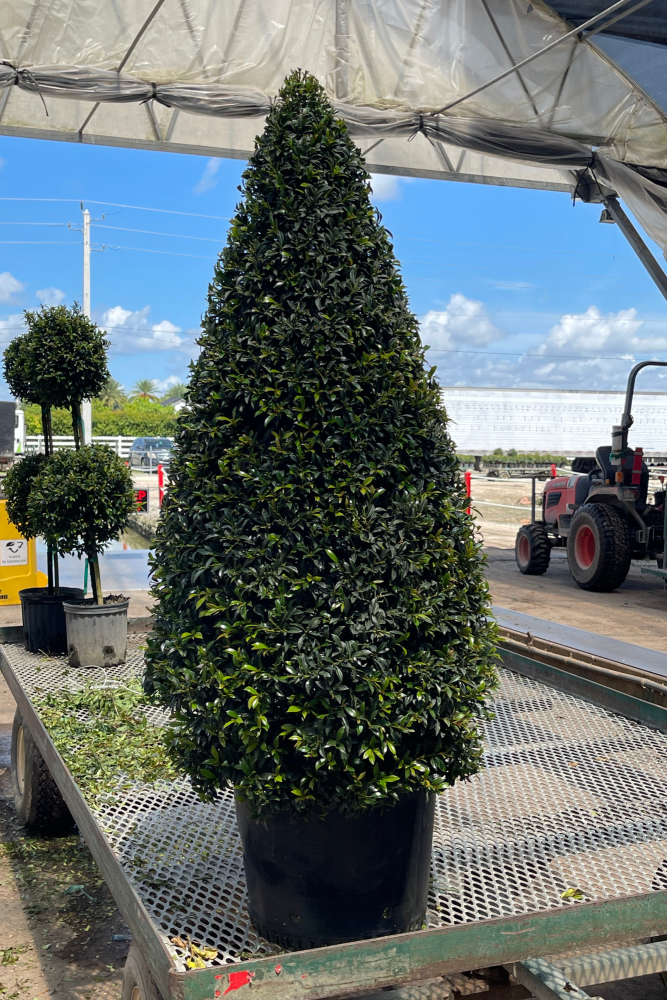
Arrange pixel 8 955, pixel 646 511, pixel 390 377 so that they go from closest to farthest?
pixel 390 377, pixel 8 955, pixel 646 511

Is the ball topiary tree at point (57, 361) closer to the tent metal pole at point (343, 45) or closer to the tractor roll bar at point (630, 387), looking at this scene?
the tent metal pole at point (343, 45)

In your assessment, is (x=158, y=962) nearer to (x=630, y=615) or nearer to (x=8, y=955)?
(x=8, y=955)

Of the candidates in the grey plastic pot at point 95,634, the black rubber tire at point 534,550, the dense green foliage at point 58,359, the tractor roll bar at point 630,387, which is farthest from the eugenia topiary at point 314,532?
the black rubber tire at point 534,550

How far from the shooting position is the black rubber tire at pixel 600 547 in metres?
11.1

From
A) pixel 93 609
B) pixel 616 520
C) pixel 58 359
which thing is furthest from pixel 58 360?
pixel 616 520

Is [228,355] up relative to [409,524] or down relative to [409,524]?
up

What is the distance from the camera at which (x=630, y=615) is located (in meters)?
10.0

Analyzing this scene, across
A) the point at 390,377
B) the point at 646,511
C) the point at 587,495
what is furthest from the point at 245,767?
the point at 587,495

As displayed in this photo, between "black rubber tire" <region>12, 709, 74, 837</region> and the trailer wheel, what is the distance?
1997mm

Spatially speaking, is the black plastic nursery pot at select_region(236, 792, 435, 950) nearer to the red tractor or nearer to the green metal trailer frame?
the green metal trailer frame

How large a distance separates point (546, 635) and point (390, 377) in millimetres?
3828

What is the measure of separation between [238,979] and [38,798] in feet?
9.28

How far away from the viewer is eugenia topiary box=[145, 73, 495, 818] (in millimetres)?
2039

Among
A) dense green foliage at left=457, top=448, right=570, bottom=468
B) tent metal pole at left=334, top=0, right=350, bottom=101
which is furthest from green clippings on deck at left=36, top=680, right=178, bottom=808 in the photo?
dense green foliage at left=457, top=448, right=570, bottom=468
